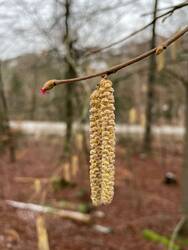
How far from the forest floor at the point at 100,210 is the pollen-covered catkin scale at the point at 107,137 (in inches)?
157

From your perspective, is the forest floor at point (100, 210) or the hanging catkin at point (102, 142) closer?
the hanging catkin at point (102, 142)

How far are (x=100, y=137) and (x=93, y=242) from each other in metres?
5.73

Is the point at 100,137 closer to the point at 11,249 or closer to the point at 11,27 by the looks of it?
the point at 11,249

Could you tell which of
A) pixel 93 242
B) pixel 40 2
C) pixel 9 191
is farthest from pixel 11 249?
pixel 9 191

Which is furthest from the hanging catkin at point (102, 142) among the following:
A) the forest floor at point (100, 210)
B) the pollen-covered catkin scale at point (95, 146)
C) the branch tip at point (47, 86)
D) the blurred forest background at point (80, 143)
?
the forest floor at point (100, 210)

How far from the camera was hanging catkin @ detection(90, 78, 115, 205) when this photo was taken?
891mm

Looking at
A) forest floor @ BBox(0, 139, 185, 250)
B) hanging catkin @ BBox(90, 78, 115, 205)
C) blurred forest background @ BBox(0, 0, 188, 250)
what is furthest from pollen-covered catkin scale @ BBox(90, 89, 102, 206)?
forest floor @ BBox(0, 139, 185, 250)

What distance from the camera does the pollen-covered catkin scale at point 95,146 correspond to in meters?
0.92

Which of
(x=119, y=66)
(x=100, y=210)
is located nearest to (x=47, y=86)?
(x=119, y=66)

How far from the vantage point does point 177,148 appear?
1752 centimetres

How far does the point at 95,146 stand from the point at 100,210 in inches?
290

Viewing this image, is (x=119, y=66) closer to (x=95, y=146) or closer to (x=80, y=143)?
(x=95, y=146)

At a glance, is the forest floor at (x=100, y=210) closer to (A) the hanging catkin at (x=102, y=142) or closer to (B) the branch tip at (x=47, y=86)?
(A) the hanging catkin at (x=102, y=142)

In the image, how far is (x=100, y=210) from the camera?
8148mm
